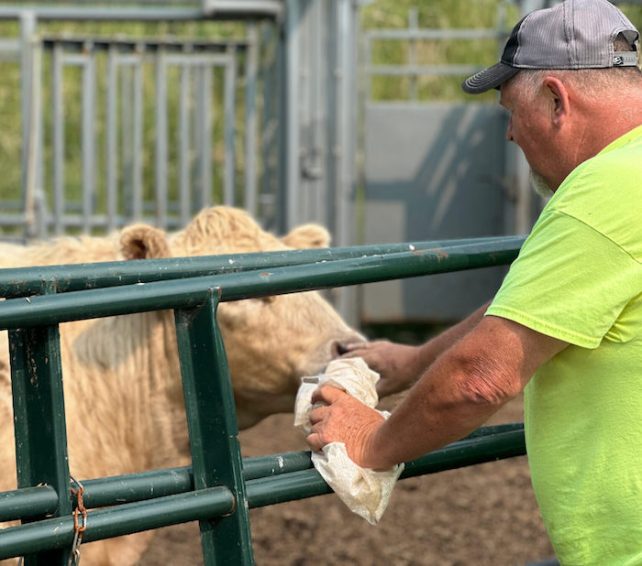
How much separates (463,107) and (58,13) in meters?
3.72

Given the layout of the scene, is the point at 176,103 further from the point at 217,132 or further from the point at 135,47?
the point at 135,47

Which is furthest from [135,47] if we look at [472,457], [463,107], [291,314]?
[472,457]

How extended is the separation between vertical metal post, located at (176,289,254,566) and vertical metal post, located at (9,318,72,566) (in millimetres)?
221

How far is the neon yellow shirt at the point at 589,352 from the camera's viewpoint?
1793 mm

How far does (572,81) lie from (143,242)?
1361 millimetres

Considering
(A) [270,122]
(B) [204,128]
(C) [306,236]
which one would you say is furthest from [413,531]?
(A) [270,122]

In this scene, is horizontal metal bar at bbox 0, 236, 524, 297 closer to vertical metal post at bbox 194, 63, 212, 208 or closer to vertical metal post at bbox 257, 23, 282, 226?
vertical metal post at bbox 194, 63, 212, 208

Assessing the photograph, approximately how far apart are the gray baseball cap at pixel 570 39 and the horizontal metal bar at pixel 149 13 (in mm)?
5218

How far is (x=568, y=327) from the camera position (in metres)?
1.80

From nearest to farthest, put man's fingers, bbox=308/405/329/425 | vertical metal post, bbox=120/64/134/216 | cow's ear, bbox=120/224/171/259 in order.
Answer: man's fingers, bbox=308/405/329/425 < cow's ear, bbox=120/224/171/259 < vertical metal post, bbox=120/64/134/216

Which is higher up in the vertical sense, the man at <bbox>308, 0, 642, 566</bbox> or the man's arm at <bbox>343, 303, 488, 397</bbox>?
the man at <bbox>308, 0, 642, 566</bbox>

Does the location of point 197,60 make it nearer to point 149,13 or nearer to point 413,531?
point 149,13

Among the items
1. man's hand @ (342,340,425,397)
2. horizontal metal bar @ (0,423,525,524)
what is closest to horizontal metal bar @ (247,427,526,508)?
horizontal metal bar @ (0,423,525,524)

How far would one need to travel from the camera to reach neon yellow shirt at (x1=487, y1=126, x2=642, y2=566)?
5.88 feet
